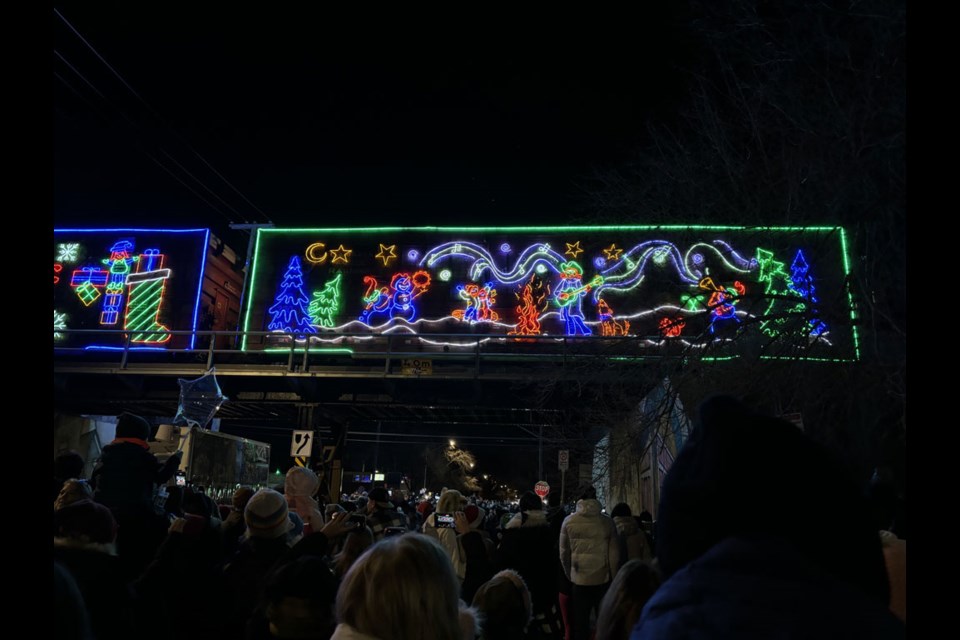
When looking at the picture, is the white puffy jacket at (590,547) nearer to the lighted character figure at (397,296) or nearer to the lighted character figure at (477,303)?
the lighted character figure at (477,303)

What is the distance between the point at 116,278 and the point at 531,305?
15039 millimetres

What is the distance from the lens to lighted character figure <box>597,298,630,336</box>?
20.0 metres

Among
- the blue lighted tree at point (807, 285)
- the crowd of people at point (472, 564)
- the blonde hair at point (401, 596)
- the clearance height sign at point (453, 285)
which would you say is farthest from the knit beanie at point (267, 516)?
the clearance height sign at point (453, 285)

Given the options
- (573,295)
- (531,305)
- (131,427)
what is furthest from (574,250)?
(131,427)

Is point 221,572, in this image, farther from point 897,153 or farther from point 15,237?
point 897,153

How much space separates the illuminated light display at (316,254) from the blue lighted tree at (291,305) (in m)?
0.41

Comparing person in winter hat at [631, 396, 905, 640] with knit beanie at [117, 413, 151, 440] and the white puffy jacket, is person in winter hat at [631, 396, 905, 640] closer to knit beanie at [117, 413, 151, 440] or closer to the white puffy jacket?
knit beanie at [117, 413, 151, 440]

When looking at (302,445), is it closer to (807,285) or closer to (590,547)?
(590,547)

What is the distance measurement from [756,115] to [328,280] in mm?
15419

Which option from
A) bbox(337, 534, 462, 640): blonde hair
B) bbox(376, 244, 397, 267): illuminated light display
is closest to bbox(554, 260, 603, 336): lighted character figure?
bbox(376, 244, 397, 267): illuminated light display

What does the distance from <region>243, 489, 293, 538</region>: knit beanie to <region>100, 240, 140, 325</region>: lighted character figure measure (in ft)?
68.9

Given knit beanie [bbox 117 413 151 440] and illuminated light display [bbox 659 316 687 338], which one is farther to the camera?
illuminated light display [bbox 659 316 687 338]

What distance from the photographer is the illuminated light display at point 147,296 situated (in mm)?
22156

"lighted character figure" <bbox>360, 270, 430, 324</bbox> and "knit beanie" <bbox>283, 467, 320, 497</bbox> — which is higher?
"lighted character figure" <bbox>360, 270, 430, 324</bbox>
